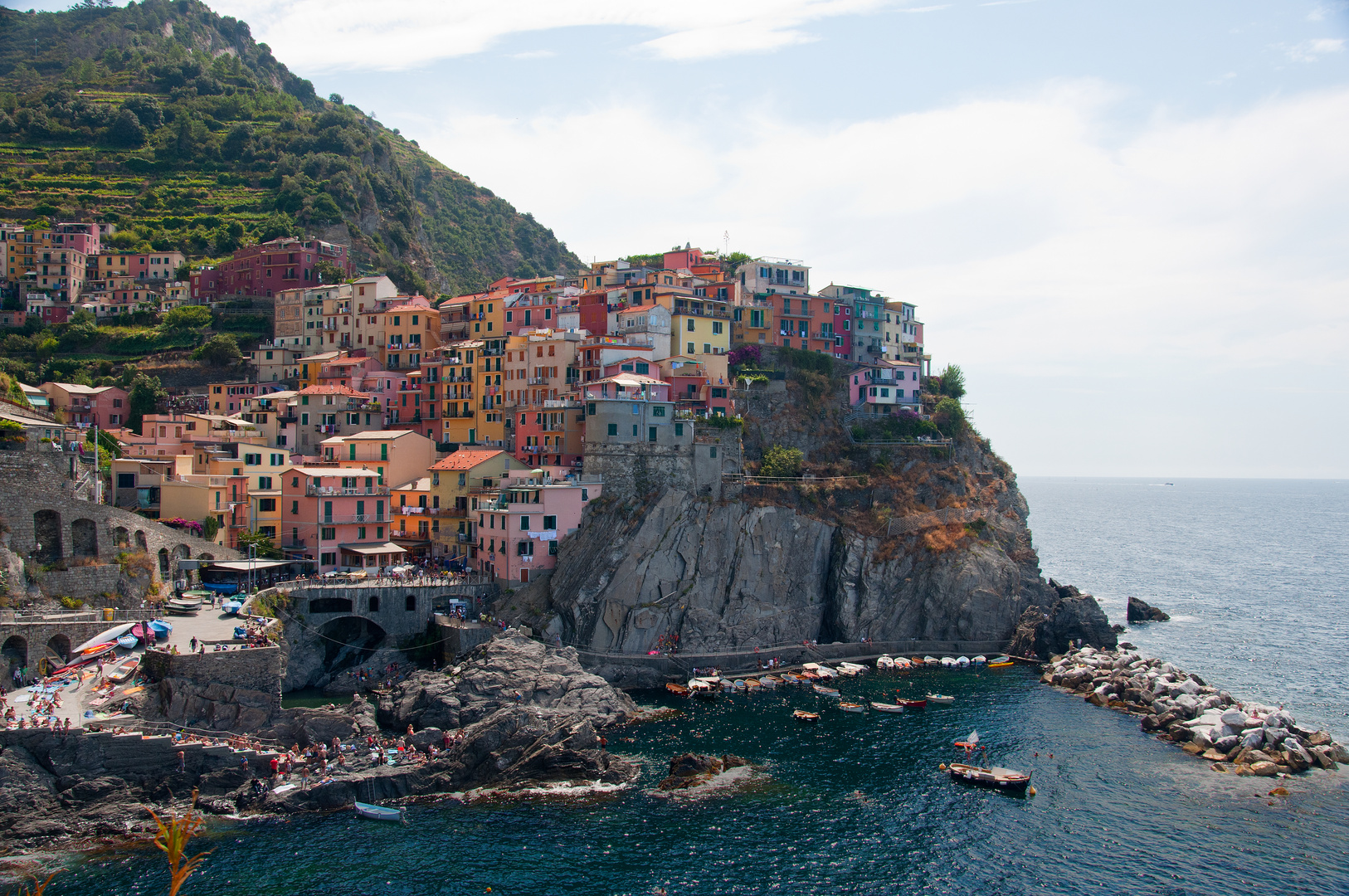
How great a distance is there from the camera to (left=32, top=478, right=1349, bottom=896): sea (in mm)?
39188

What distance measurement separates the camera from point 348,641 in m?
65.6

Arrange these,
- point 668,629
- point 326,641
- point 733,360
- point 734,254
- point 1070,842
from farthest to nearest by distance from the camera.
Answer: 1. point 734,254
2. point 733,360
3. point 668,629
4. point 326,641
5. point 1070,842

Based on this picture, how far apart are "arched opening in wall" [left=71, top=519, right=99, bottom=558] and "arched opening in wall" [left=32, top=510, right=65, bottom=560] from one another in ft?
2.76

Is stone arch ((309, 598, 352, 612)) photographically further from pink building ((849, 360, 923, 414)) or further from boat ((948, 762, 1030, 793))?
pink building ((849, 360, 923, 414))

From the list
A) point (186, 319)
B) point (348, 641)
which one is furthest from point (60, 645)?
Answer: point (186, 319)

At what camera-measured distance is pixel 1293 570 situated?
135 meters

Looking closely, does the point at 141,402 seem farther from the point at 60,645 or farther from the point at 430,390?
the point at 60,645

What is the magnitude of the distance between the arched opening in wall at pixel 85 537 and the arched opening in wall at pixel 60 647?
7.48m

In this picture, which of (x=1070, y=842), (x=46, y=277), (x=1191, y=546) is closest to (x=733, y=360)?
(x=1070, y=842)

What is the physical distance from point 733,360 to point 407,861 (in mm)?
57946

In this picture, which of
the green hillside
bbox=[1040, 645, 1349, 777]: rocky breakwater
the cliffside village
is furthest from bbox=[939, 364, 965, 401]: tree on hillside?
the green hillside

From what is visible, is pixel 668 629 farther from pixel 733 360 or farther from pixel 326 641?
pixel 733 360

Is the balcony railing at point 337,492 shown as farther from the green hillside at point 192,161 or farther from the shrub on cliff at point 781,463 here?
the green hillside at point 192,161

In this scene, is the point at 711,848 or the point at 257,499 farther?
the point at 257,499
